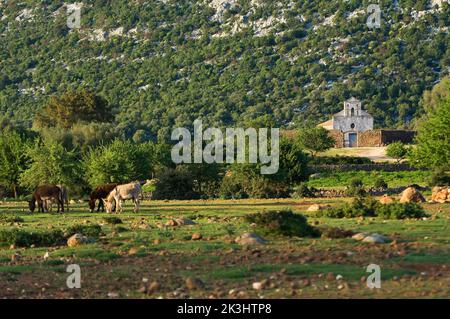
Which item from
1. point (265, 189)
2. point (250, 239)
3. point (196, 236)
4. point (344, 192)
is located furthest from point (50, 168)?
point (250, 239)

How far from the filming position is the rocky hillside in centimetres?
13162

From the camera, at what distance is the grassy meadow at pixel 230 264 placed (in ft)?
55.5

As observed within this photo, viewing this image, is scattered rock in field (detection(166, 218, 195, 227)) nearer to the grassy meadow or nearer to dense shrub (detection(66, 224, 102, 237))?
the grassy meadow

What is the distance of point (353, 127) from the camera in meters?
118

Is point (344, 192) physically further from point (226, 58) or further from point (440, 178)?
point (226, 58)

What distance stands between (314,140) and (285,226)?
260 feet

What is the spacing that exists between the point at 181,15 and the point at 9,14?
97.3 ft

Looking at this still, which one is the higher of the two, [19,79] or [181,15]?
[181,15]

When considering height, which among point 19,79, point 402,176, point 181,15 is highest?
point 181,15

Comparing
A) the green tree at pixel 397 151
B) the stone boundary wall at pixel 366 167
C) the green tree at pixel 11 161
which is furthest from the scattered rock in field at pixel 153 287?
the green tree at pixel 397 151

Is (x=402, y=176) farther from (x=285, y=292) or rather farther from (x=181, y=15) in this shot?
(x=181, y=15)

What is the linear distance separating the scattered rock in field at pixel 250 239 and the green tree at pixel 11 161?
35979 mm
